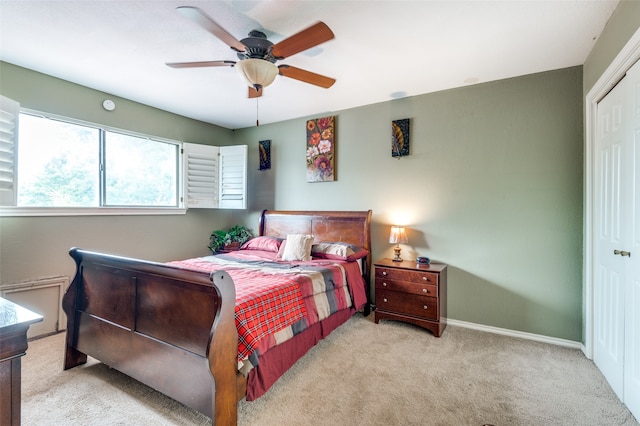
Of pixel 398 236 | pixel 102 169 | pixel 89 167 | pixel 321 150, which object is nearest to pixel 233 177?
pixel 321 150

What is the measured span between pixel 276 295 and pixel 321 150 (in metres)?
2.60

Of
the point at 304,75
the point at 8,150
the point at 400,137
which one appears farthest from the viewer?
the point at 400,137

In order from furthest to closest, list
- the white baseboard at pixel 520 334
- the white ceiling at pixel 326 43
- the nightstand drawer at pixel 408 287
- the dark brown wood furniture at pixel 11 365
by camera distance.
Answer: the nightstand drawer at pixel 408 287 < the white baseboard at pixel 520 334 < the white ceiling at pixel 326 43 < the dark brown wood furniture at pixel 11 365

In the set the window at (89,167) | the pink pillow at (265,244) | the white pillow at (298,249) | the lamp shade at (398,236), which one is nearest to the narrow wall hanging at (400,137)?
the lamp shade at (398,236)

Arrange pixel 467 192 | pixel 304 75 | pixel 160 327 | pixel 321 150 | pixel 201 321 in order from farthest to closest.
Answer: pixel 321 150 → pixel 467 192 → pixel 304 75 → pixel 160 327 → pixel 201 321

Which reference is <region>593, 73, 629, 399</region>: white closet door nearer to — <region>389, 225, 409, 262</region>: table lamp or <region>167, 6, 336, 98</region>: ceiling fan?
<region>389, 225, 409, 262</region>: table lamp

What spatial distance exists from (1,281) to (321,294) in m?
3.12

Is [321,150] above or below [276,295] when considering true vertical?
above

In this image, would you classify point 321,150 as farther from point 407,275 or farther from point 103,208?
point 103,208

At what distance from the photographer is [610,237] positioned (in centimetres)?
221

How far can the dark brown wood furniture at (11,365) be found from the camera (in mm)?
940

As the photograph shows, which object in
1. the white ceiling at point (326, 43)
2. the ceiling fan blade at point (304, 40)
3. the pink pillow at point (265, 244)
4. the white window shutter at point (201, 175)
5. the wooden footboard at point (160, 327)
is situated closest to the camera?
the wooden footboard at point (160, 327)

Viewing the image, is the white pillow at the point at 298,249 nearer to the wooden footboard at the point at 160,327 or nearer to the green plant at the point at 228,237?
the green plant at the point at 228,237

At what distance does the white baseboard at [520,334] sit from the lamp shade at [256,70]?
3.20m
